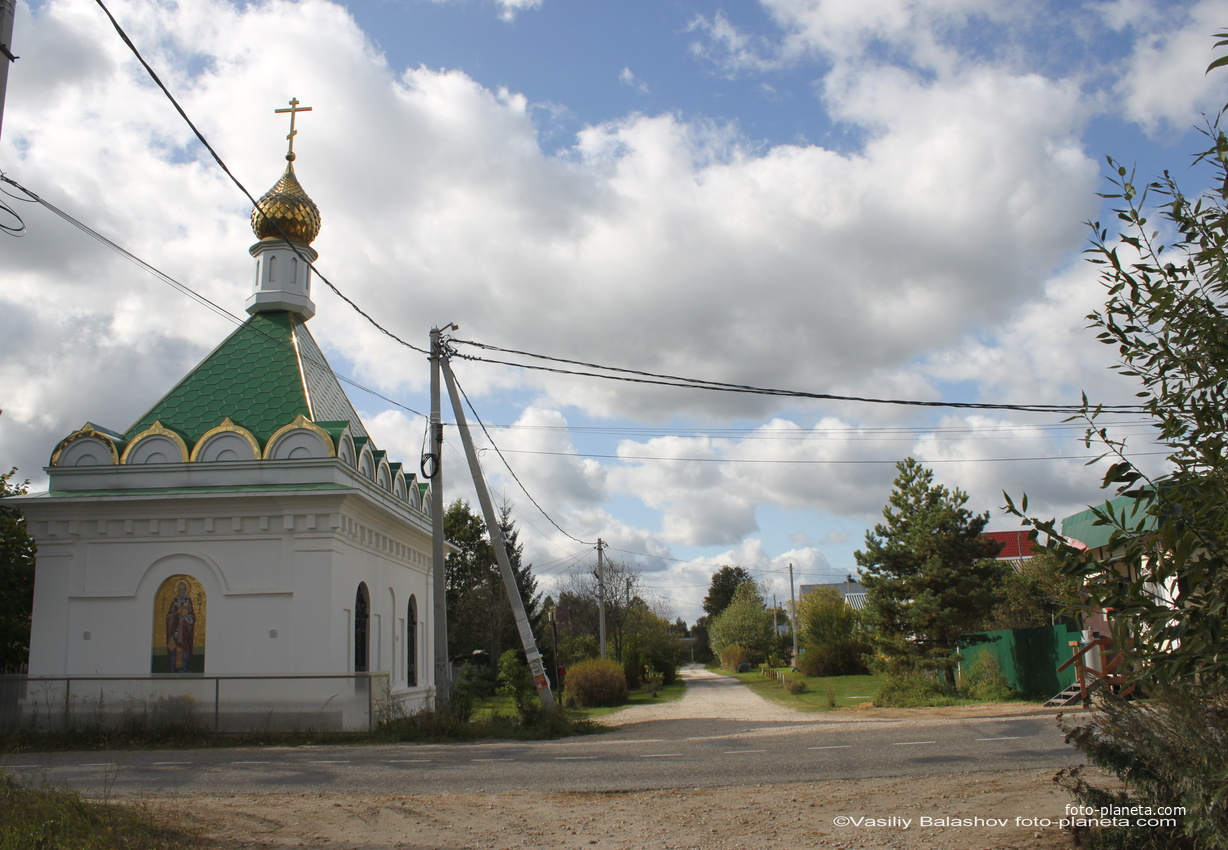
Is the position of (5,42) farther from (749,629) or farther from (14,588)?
(749,629)

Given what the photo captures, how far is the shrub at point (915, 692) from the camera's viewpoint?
2314 cm

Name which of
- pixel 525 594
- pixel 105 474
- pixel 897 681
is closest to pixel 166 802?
pixel 105 474

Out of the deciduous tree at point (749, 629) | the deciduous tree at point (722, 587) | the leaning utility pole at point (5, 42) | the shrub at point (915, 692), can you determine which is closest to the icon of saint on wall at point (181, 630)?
the leaning utility pole at point (5, 42)

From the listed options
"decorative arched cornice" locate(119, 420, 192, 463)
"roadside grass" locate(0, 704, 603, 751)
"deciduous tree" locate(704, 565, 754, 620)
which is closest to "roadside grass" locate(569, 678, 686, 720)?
"roadside grass" locate(0, 704, 603, 751)

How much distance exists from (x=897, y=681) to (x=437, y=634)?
13.7 m

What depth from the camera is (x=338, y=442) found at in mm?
18719

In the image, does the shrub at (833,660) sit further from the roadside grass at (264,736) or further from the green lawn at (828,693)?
the roadside grass at (264,736)

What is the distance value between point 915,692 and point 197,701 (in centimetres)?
1771

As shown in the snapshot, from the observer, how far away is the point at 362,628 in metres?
19.9

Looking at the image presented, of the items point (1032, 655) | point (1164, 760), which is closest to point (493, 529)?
point (1164, 760)

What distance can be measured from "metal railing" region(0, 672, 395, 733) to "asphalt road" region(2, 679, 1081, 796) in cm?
156

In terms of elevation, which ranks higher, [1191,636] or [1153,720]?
[1191,636]

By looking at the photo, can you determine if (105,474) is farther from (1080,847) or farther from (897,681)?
(897,681)

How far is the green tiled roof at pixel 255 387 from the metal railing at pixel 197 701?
5.17 metres
